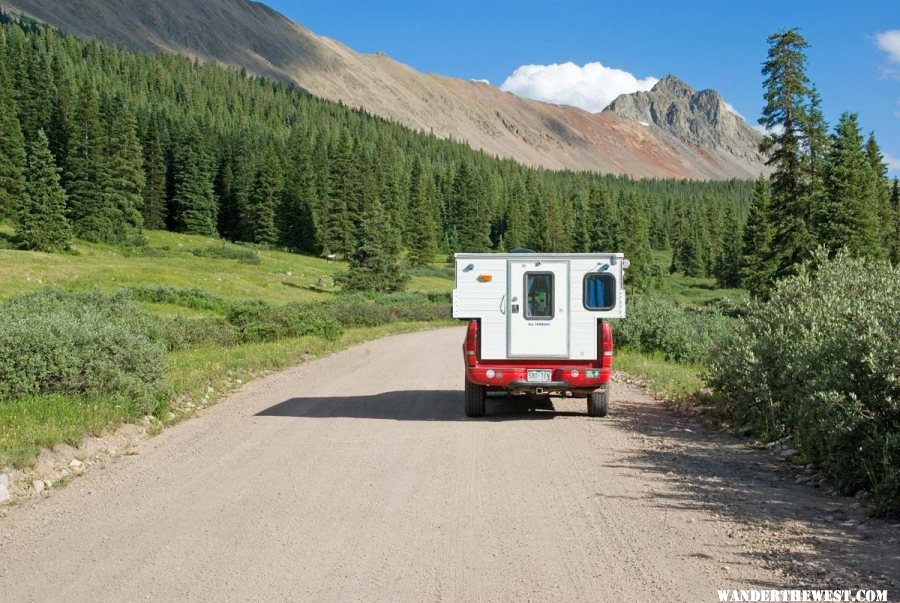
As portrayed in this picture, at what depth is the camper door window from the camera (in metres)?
11.9

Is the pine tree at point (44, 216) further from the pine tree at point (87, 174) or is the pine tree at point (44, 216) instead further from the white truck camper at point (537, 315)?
the white truck camper at point (537, 315)

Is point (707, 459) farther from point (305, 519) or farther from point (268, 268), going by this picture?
point (268, 268)

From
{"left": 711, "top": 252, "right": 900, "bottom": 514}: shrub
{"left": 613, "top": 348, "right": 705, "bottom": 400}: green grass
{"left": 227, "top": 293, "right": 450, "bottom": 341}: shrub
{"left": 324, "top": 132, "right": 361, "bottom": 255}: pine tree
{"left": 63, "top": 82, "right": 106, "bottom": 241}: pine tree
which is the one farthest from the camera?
{"left": 324, "top": 132, "right": 361, "bottom": 255}: pine tree

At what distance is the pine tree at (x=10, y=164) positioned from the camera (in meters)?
63.9

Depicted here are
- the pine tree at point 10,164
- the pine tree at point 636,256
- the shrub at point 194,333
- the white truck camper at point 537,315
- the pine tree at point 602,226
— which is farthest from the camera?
the pine tree at point 602,226

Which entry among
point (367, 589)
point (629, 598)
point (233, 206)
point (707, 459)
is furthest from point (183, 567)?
point (233, 206)

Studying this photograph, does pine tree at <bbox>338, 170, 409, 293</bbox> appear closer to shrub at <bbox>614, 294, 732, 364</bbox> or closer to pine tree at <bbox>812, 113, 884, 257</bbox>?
pine tree at <bbox>812, 113, 884, 257</bbox>

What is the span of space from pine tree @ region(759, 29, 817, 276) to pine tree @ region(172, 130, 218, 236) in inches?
2623

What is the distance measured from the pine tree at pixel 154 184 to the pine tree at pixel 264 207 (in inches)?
399

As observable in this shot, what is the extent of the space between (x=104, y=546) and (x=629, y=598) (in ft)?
13.2

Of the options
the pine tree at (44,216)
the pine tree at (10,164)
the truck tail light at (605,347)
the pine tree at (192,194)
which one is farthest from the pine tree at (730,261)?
the truck tail light at (605,347)

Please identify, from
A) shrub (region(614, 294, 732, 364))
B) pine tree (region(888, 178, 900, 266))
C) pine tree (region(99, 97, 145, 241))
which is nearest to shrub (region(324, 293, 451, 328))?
shrub (region(614, 294, 732, 364))

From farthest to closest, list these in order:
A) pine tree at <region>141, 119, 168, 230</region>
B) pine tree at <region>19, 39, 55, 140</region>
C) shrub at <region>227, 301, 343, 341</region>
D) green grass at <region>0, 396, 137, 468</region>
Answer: pine tree at <region>141, 119, 168, 230</region>, pine tree at <region>19, 39, 55, 140</region>, shrub at <region>227, 301, 343, 341</region>, green grass at <region>0, 396, 137, 468</region>

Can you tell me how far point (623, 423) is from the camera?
1153 centimetres
